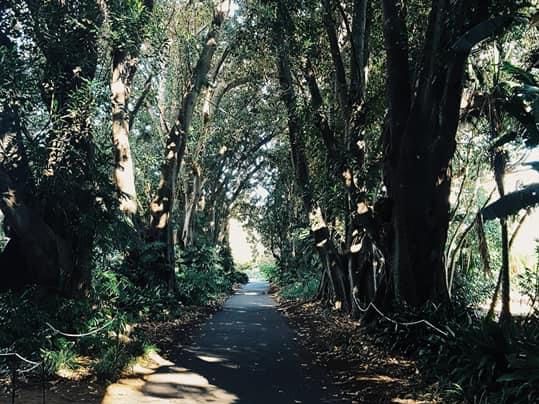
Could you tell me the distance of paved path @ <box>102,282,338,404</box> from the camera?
8102 mm

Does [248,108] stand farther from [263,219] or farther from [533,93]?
[533,93]

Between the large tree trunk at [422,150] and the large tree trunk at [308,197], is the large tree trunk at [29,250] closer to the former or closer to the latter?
the large tree trunk at [422,150]

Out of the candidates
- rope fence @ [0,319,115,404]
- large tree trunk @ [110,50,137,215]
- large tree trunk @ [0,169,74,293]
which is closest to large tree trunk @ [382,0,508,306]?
large tree trunk @ [110,50,137,215]

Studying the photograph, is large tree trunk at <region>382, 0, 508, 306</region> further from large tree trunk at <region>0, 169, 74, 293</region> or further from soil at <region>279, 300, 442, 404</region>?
large tree trunk at <region>0, 169, 74, 293</region>

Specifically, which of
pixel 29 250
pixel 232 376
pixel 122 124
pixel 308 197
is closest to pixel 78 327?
pixel 29 250

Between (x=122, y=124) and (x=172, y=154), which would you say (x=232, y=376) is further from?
(x=172, y=154)

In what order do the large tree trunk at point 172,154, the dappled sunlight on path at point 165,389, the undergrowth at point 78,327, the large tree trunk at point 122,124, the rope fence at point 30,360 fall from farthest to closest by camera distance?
the large tree trunk at point 172,154, the large tree trunk at point 122,124, the undergrowth at point 78,327, the dappled sunlight on path at point 165,389, the rope fence at point 30,360

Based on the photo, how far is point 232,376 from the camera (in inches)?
381

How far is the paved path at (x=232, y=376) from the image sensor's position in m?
8.10

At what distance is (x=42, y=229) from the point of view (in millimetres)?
9375

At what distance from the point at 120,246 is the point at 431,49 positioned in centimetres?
704

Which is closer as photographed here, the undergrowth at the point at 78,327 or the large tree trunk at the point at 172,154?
the undergrowth at the point at 78,327

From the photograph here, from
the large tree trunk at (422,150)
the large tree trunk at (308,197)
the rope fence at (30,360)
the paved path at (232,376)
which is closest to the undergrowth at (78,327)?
the rope fence at (30,360)

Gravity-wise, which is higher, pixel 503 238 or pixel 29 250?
pixel 503 238
